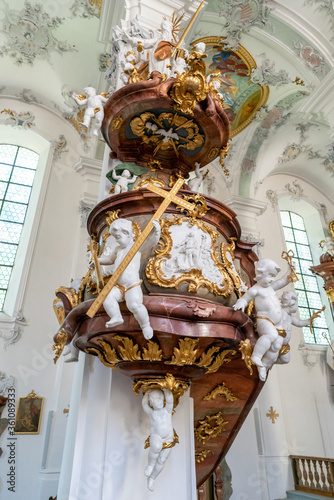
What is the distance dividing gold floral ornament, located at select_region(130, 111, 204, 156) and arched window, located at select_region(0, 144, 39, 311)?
4.72m

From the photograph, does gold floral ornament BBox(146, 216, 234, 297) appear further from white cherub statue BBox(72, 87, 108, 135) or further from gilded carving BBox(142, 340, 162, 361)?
white cherub statue BBox(72, 87, 108, 135)

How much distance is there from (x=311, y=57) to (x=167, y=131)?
5.25 m

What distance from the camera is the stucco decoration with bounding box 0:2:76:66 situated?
7375mm

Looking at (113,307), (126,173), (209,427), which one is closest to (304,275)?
(209,427)

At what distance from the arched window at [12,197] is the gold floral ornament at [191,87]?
5284 mm

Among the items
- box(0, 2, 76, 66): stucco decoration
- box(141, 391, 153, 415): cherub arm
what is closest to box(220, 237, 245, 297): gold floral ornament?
box(141, 391, 153, 415): cherub arm

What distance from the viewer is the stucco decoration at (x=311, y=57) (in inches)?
281

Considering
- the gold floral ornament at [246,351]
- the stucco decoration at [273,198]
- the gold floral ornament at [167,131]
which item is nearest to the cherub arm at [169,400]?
the gold floral ornament at [246,351]

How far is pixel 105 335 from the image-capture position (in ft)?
8.04

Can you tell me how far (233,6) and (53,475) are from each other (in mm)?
8540

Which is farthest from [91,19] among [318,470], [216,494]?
[318,470]

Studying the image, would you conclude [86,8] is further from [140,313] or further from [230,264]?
[140,313]

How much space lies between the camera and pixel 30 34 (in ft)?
25.3

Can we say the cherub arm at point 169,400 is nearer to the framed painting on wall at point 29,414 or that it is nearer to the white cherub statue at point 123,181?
the white cherub statue at point 123,181
